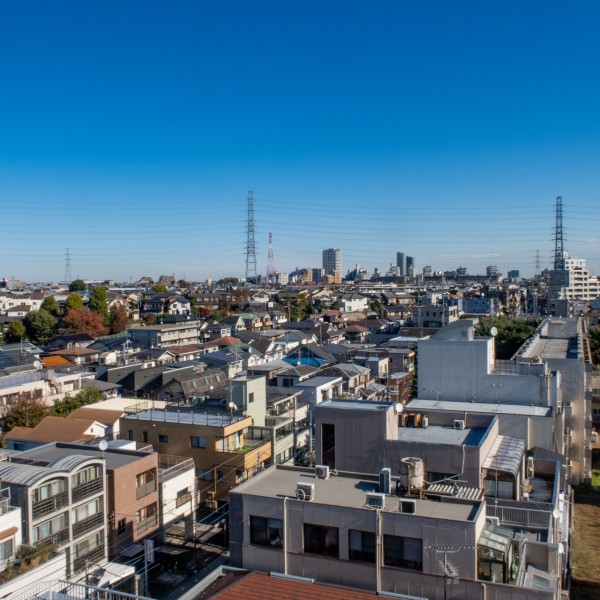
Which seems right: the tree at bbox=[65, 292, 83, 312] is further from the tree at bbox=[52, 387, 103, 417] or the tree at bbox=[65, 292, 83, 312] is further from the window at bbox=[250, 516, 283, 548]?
the window at bbox=[250, 516, 283, 548]

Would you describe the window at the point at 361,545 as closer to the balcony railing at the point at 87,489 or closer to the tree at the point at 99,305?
the balcony railing at the point at 87,489

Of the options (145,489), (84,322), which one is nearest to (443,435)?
(145,489)

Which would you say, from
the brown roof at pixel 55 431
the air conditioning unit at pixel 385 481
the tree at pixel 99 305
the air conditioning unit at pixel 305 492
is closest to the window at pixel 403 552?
the air conditioning unit at pixel 385 481

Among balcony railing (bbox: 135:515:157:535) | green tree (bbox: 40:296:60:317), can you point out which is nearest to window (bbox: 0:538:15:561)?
balcony railing (bbox: 135:515:157:535)

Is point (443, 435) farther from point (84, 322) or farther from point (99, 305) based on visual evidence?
point (99, 305)

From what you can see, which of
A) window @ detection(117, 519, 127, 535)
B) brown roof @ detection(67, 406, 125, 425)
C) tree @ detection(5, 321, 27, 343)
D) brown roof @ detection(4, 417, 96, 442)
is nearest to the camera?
window @ detection(117, 519, 127, 535)

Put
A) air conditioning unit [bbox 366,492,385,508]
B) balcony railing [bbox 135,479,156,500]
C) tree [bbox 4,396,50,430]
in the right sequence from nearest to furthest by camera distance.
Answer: air conditioning unit [bbox 366,492,385,508] < balcony railing [bbox 135,479,156,500] < tree [bbox 4,396,50,430]
